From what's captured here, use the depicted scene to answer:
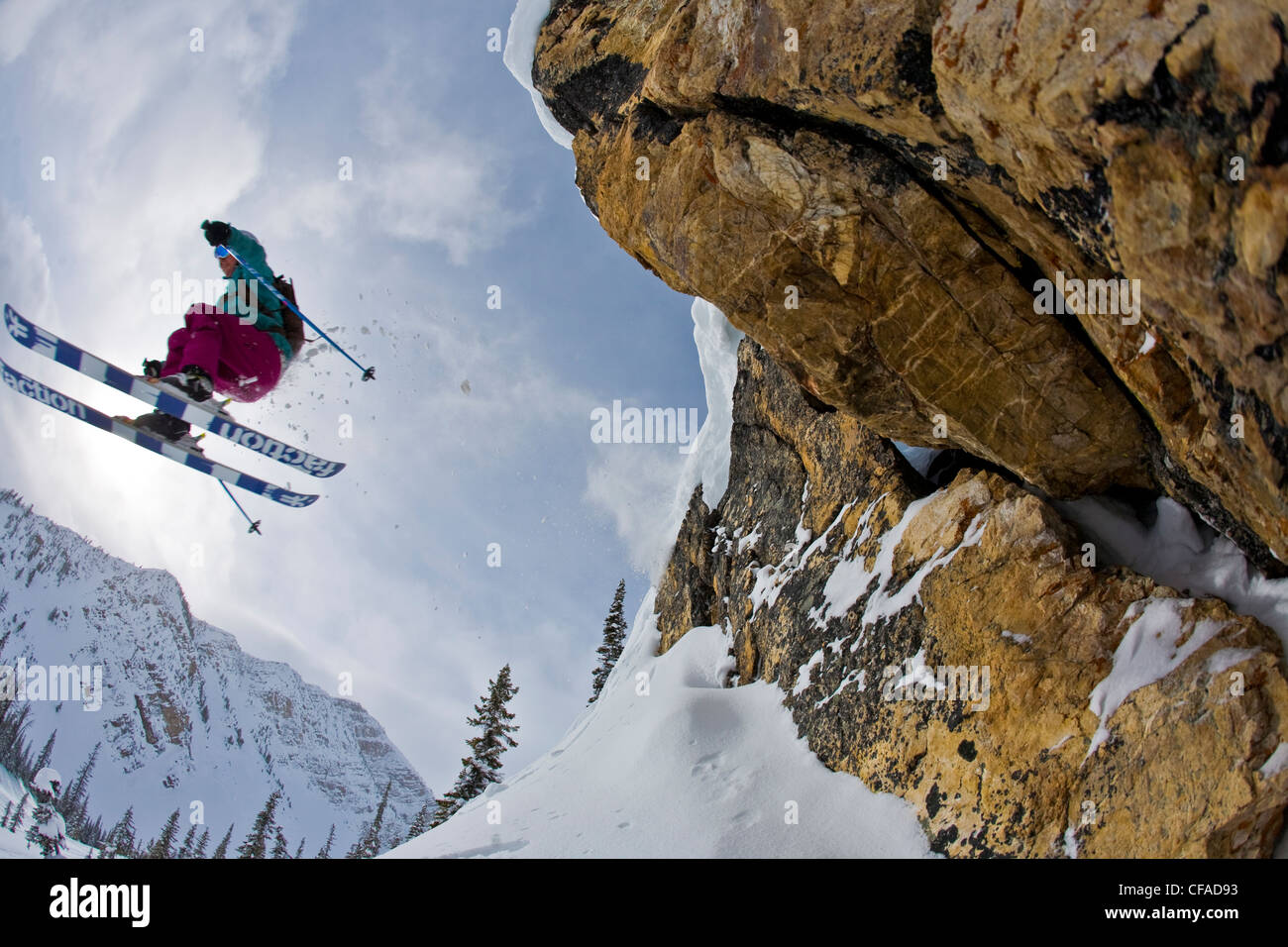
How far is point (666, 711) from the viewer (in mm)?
12625

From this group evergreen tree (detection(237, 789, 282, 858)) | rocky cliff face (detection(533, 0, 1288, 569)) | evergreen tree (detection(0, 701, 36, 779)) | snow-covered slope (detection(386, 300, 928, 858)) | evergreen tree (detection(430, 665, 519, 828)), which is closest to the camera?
rocky cliff face (detection(533, 0, 1288, 569))

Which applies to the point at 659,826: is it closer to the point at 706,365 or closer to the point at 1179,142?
the point at 1179,142

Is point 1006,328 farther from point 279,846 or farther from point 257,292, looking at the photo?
point 279,846

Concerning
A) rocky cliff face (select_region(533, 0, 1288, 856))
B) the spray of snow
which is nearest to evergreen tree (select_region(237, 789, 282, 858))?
the spray of snow

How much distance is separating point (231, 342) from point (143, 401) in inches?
67.9

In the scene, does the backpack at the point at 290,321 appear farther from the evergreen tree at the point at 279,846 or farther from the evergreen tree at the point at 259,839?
the evergreen tree at the point at 279,846

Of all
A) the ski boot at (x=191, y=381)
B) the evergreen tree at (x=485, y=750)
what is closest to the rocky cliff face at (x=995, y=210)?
the ski boot at (x=191, y=381)

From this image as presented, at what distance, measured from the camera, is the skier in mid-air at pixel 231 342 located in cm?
1009

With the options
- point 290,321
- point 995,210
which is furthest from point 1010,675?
point 290,321

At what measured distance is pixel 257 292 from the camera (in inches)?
405

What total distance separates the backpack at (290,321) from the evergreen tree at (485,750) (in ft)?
57.8

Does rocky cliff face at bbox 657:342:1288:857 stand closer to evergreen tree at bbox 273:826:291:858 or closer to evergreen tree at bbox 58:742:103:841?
evergreen tree at bbox 273:826:291:858

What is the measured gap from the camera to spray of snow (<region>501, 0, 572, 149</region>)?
14.2m
